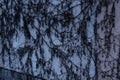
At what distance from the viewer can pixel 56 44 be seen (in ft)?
8.17

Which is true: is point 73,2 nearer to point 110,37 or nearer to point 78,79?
point 110,37

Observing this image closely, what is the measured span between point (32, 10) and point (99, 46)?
0.70 meters

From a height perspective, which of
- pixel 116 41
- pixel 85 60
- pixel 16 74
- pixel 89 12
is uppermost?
pixel 89 12

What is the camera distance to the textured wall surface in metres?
2.24

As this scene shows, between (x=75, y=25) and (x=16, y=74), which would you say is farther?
(x=16, y=74)

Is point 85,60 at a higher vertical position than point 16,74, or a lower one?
higher

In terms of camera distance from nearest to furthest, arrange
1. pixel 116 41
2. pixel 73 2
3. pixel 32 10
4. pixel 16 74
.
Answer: pixel 116 41, pixel 73 2, pixel 32 10, pixel 16 74

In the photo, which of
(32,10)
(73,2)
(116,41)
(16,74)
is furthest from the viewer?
(16,74)

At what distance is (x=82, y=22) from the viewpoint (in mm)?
2332

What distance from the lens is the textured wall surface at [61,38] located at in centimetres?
224

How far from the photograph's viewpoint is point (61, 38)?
2.46m

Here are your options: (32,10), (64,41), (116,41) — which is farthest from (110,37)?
(32,10)

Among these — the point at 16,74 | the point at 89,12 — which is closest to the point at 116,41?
the point at 89,12

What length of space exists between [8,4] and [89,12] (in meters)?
0.84
